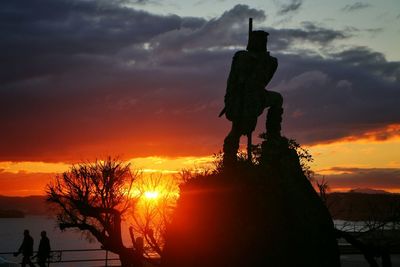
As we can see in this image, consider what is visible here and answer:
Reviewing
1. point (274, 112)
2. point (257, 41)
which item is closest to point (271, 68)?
point (257, 41)

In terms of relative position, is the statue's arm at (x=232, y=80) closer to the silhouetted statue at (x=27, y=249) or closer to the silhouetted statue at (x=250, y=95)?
the silhouetted statue at (x=250, y=95)

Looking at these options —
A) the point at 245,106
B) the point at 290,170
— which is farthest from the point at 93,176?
the point at 290,170

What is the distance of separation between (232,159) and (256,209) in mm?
2204

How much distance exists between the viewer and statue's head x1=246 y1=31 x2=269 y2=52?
15977mm

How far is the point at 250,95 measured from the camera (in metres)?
15.7

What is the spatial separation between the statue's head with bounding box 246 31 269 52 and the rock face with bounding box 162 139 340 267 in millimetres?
4070

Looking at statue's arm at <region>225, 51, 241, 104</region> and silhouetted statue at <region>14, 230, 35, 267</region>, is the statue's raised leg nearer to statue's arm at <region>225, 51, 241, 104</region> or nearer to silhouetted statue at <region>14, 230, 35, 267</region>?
statue's arm at <region>225, 51, 241, 104</region>

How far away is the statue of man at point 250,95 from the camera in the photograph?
1559 centimetres

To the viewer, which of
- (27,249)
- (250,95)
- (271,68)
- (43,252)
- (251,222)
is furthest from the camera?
(27,249)

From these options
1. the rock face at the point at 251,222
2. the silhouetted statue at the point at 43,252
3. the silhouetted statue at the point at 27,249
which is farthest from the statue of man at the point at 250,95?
the silhouetted statue at the point at 27,249

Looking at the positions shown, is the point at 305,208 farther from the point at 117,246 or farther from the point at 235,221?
the point at 117,246

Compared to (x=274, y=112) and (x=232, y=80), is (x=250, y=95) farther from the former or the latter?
(x=274, y=112)

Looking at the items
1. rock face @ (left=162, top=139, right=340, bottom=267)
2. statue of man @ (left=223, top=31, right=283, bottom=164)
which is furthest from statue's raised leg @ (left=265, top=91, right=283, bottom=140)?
rock face @ (left=162, top=139, right=340, bottom=267)

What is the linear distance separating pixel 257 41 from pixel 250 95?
173 cm
